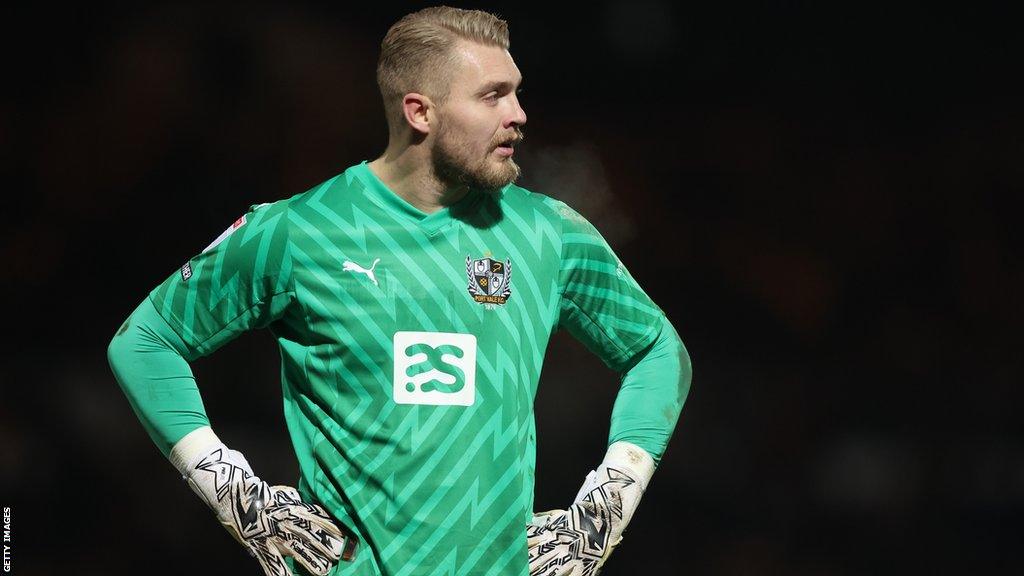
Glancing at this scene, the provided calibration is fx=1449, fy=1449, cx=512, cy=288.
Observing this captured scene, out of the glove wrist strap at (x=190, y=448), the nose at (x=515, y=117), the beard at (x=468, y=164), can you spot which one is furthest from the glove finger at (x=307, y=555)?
the nose at (x=515, y=117)

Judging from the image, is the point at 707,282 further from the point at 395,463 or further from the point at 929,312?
the point at 395,463

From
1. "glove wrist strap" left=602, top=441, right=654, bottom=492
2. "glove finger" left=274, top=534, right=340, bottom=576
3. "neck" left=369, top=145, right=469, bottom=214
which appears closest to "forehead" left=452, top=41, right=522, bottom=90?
"neck" left=369, top=145, right=469, bottom=214

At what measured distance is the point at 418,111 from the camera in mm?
2273

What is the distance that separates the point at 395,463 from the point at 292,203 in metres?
0.44

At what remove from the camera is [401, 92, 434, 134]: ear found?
2266 millimetres

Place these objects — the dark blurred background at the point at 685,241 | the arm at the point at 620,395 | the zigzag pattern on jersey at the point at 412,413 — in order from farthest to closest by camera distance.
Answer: the dark blurred background at the point at 685,241
the arm at the point at 620,395
the zigzag pattern on jersey at the point at 412,413

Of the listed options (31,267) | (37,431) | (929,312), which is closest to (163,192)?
(31,267)

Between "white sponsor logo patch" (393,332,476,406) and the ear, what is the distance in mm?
325

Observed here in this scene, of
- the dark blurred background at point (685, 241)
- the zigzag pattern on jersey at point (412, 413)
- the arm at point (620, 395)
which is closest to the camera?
the zigzag pattern on jersey at point (412, 413)

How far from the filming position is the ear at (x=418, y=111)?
2266 millimetres

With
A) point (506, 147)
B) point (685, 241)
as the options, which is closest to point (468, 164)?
point (506, 147)

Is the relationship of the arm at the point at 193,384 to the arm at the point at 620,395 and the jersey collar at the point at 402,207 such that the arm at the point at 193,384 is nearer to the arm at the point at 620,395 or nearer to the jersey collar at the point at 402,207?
the jersey collar at the point at 402,207

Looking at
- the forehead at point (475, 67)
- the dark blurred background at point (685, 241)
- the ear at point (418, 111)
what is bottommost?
the dark blurred background at point (685, 241)

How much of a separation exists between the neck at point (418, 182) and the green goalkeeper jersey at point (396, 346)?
0.02m
